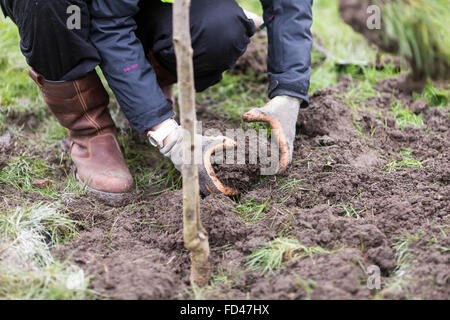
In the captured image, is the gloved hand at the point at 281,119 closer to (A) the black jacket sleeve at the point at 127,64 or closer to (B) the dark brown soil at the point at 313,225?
(B) the dark brown soil at the point at 313,225

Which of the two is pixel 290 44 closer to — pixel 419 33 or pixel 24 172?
pixel 419 33

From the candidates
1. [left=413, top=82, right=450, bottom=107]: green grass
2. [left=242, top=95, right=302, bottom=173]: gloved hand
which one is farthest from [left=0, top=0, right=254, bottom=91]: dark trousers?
[left=413, top=82, right=450, bottom=107]: green grass

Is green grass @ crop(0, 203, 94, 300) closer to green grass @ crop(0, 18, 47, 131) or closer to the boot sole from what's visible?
the boot sole

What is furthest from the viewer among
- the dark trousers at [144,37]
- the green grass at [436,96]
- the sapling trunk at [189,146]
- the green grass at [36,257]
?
the green grass at [436,96]

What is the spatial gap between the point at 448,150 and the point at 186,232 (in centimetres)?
135

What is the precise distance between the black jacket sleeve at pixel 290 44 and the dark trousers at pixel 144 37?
14cm

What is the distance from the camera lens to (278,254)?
155 cm

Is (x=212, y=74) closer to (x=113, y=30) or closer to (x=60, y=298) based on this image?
(x=113, y=30)

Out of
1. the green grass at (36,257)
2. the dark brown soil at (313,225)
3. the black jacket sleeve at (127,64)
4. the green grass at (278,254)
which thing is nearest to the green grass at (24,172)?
the dark brown soil at (313,225)

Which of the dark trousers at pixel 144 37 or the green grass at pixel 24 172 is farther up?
the dark trousers at pixel 144 37

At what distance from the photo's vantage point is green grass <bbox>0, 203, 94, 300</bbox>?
1416 millimetres

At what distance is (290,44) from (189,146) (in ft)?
3.15

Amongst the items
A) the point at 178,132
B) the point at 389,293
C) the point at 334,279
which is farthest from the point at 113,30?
the point at 389,293

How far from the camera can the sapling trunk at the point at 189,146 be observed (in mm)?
1256
